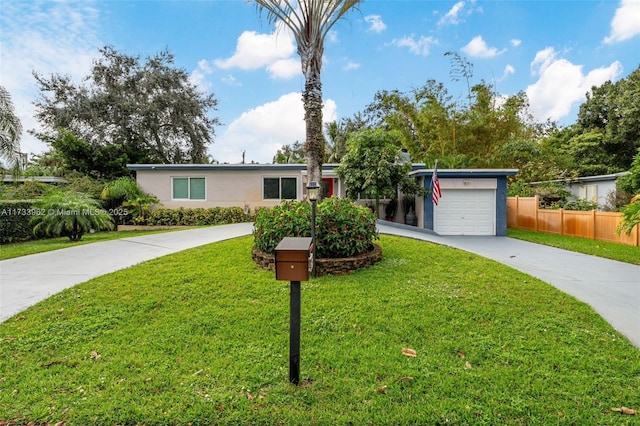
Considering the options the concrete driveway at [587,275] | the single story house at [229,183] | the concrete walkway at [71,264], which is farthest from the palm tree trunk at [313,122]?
the single story house at [229,183]

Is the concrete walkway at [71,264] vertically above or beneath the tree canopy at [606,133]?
beneath

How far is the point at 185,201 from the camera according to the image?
14656mm

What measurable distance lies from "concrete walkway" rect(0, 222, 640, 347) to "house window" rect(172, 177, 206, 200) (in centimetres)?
544

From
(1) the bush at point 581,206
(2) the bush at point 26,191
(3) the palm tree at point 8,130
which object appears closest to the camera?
(3) the palm tree at point 8,130

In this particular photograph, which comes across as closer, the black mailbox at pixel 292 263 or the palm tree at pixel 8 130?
the black mailbox at pixel 292 263

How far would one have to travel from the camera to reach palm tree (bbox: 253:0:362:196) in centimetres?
704

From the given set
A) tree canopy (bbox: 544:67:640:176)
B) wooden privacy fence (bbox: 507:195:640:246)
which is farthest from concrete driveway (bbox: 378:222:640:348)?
tree canopy (bbox: 544:67:640:176)

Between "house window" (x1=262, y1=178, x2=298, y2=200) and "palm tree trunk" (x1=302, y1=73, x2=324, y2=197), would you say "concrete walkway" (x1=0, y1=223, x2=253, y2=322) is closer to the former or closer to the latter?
"palm tree trunk" (x1=302, y1=73, x2=324, y2=197)

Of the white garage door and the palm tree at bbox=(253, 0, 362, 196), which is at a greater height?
the palm tree at bbox=(253, 0, 362, 196)

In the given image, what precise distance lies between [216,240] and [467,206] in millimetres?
8250

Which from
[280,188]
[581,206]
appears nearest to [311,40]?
[280,188]

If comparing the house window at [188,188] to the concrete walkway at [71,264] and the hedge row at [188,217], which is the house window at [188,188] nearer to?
the hedge row at [188,217]

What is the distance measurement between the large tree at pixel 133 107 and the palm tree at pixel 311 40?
14723mm

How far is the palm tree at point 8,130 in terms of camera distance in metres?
11.3
